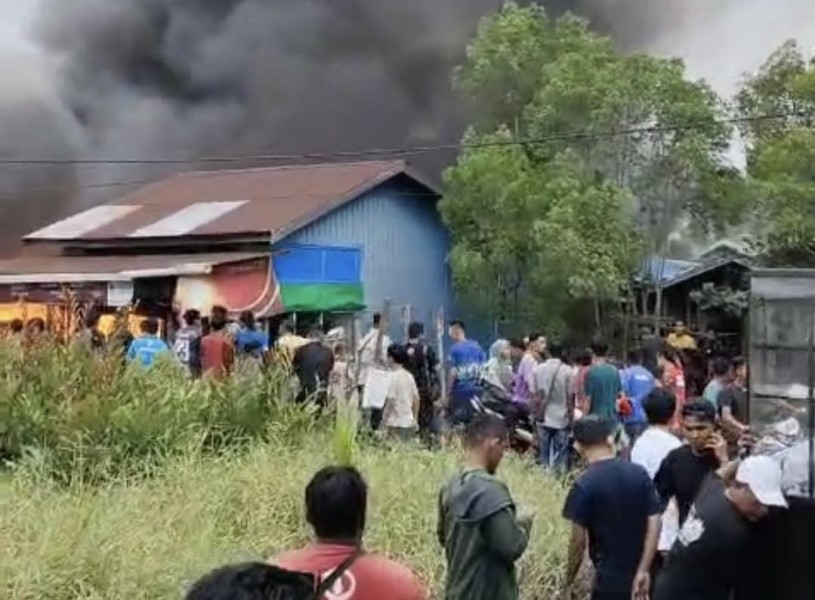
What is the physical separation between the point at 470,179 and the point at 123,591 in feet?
56.7

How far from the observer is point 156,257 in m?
22.2

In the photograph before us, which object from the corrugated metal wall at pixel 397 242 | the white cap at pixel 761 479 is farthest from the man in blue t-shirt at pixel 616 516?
the corrugated metal wall at pixel 397 242

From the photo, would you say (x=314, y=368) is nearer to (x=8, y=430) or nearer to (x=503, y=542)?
(x=8, y=430)

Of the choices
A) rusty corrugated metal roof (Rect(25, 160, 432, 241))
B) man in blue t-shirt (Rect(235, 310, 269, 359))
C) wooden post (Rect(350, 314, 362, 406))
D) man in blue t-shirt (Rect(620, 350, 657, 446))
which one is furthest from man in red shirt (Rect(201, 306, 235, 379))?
rusty corrugated metal roof (Rect(25, 160, 432, 241))

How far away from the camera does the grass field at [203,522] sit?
6324mm

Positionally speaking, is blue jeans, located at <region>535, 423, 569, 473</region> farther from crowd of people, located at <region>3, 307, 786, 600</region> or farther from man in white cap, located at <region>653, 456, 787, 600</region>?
man in white cap, located at <region>653, 456, 787, 600</region>

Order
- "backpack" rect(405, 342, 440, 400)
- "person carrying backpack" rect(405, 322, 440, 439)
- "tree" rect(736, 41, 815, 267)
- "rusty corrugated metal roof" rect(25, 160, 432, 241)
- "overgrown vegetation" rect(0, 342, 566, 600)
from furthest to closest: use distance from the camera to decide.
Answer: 1. "rusty corrugated metal roof" rect(25, 160, 432, 241)
2. "tree" rect(736, 41, 815, 267)
3. "backpack" rect(405, 342, 440, 400)
4. "person carrying backpack" rect(405, 322, 440, 439)
5. "overgrown vegetation" rect(0, 342, 566, 600)

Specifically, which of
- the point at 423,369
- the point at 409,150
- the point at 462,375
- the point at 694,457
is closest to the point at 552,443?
the point at 462,375

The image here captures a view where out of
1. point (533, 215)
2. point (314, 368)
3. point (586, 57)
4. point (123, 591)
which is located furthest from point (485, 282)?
point (123, 591)

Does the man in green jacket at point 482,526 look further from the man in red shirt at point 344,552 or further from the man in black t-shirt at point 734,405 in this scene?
the man in black t-shirt at point 734,405

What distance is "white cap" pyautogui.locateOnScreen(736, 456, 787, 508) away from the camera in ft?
16.1

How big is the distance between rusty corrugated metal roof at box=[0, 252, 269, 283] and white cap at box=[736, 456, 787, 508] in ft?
51.2

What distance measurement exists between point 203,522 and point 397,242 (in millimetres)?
17507

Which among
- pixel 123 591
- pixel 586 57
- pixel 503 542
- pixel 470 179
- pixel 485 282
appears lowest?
pixel 123 591
